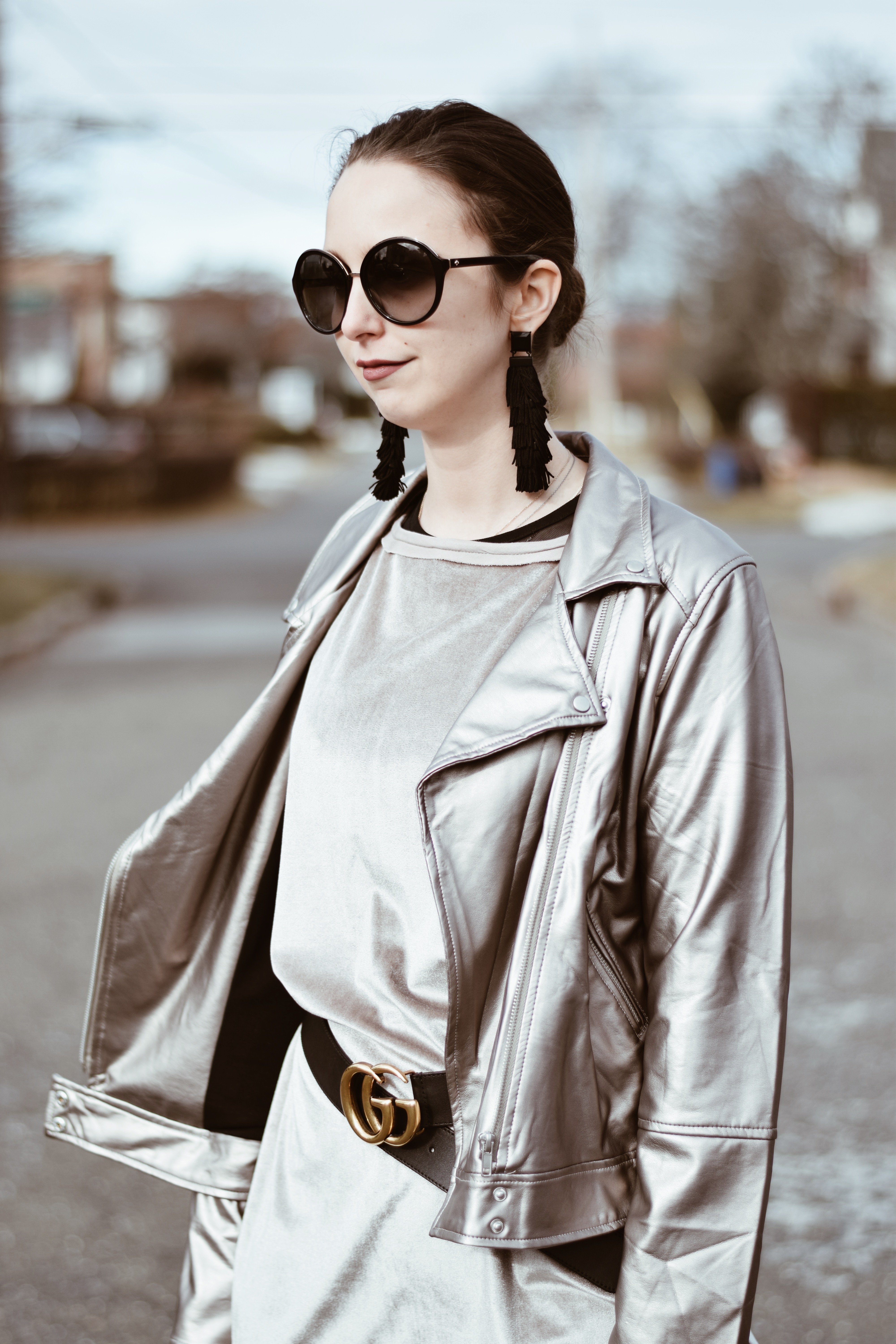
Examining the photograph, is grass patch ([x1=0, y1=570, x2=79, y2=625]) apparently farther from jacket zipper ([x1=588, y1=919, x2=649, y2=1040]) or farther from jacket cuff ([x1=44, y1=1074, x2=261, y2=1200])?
jacket zipper ([x1=588, y1=919, x2=649, y2=1040])

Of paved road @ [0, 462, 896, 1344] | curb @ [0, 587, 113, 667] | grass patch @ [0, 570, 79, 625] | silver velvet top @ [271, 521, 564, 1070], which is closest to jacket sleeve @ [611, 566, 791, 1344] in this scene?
silver velvet top @ [271, 521, 564, 1070]

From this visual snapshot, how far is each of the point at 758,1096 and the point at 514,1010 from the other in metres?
0.26

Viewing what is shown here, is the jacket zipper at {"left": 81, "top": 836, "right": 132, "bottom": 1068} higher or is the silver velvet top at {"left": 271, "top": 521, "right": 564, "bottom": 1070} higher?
the silver velvet top at {"left": 271, "top": 521, "right": 564, "bottom": 1070}

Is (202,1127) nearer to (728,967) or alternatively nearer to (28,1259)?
(728,967)

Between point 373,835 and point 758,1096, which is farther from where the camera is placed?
point 373,835

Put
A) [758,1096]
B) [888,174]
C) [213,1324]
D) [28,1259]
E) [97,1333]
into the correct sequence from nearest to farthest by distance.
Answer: [758,1096] → [213,1324] → [97,1333] → [28,1259] → [888,174]

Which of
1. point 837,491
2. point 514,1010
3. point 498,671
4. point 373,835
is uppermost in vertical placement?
point 498,671

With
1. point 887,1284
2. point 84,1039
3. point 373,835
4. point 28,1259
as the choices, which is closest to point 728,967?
point 373,835

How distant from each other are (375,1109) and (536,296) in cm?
96

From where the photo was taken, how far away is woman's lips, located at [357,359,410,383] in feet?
5.30

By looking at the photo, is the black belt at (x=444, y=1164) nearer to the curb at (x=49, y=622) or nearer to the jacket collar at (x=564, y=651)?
the jacket collar at (x=564, y=651)

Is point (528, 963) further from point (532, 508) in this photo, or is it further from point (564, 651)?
point (532, 508)

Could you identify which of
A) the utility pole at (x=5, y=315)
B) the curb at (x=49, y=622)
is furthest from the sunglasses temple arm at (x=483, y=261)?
the utility pole at (x=5, y=315)

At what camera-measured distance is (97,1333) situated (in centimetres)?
297
